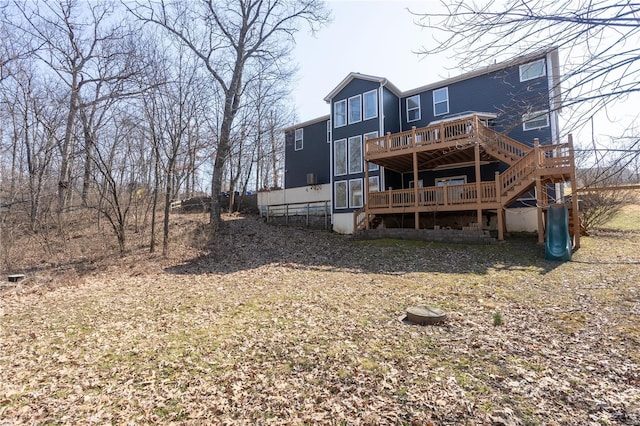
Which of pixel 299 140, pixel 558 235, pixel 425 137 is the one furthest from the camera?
pixel 299 140

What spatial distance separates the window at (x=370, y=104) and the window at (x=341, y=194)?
152 inches

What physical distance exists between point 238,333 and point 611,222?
60.5 feet

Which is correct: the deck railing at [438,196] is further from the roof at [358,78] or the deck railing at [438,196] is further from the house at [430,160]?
the roof at [358,78]

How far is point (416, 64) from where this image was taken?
370 centimetres

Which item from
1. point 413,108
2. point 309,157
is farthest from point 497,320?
point 309,157

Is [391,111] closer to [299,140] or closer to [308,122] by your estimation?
[308,122]

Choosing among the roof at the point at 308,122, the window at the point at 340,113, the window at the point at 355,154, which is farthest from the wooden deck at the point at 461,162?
the roof at the point at 308,122

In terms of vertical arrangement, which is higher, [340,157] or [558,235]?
[340,157]

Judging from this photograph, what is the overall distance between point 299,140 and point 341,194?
6412 mm

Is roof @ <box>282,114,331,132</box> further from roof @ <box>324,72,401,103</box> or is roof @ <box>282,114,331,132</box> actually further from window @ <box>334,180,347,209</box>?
window @ <box>334,180,347,209</box>

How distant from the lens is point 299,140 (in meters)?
22.1

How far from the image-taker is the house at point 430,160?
456 inches

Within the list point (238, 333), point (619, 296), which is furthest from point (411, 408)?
point (619, 296)

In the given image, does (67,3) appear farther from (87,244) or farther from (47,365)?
(47,365)
